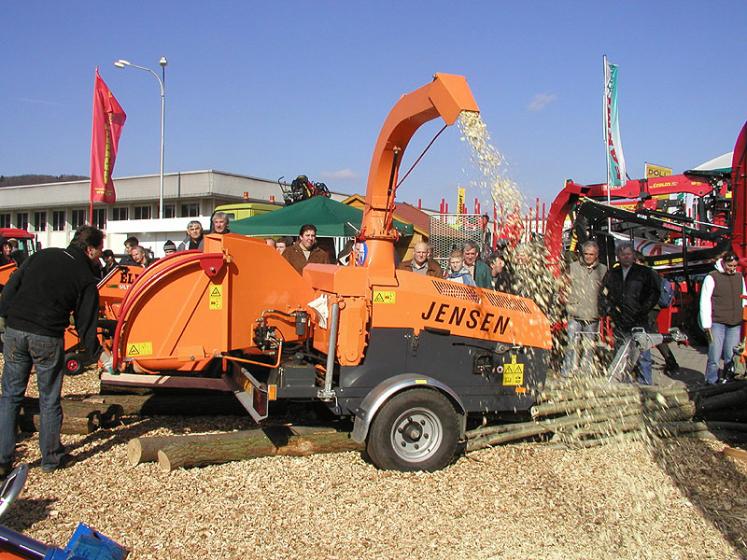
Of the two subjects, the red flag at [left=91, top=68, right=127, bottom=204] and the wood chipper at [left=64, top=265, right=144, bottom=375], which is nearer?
the wood chipper at [left=64, top=265, right=144, bottom=375]

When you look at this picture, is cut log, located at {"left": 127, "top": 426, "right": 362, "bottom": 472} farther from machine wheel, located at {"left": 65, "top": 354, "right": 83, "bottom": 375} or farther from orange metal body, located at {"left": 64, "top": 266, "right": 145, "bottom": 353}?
machine wheel, located at {"left": 65, "top": 354, "right": 83, "bottom": 375}

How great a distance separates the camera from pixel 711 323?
27.0ft

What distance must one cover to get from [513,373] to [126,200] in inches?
1436

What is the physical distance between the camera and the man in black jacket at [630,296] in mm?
7566

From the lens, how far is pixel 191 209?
1453 inches

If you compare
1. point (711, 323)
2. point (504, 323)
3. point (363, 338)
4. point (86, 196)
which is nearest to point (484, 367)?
point (504, 323)

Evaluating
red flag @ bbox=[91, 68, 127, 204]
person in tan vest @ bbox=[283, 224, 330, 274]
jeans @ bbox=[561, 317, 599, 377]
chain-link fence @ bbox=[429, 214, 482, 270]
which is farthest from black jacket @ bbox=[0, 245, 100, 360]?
red flag @ bbox=[91, 68, 127, 204]

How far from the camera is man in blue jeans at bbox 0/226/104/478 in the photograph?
5.02 m

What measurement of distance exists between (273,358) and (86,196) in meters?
39.5

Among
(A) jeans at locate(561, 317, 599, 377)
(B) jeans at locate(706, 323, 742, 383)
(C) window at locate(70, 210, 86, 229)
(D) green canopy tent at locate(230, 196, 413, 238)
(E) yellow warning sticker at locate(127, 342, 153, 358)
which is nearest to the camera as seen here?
(E) yellow warning sticker at locate(127, 342, 153, 358)

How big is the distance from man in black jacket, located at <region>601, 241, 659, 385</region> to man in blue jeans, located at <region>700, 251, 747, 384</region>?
3.35ft

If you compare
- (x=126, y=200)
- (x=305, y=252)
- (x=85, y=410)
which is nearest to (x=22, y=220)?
(x=126, y=200)

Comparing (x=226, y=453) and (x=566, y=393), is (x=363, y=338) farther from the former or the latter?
(x=566, y=393)

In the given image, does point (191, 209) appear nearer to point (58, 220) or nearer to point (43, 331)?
point (58, 220)
